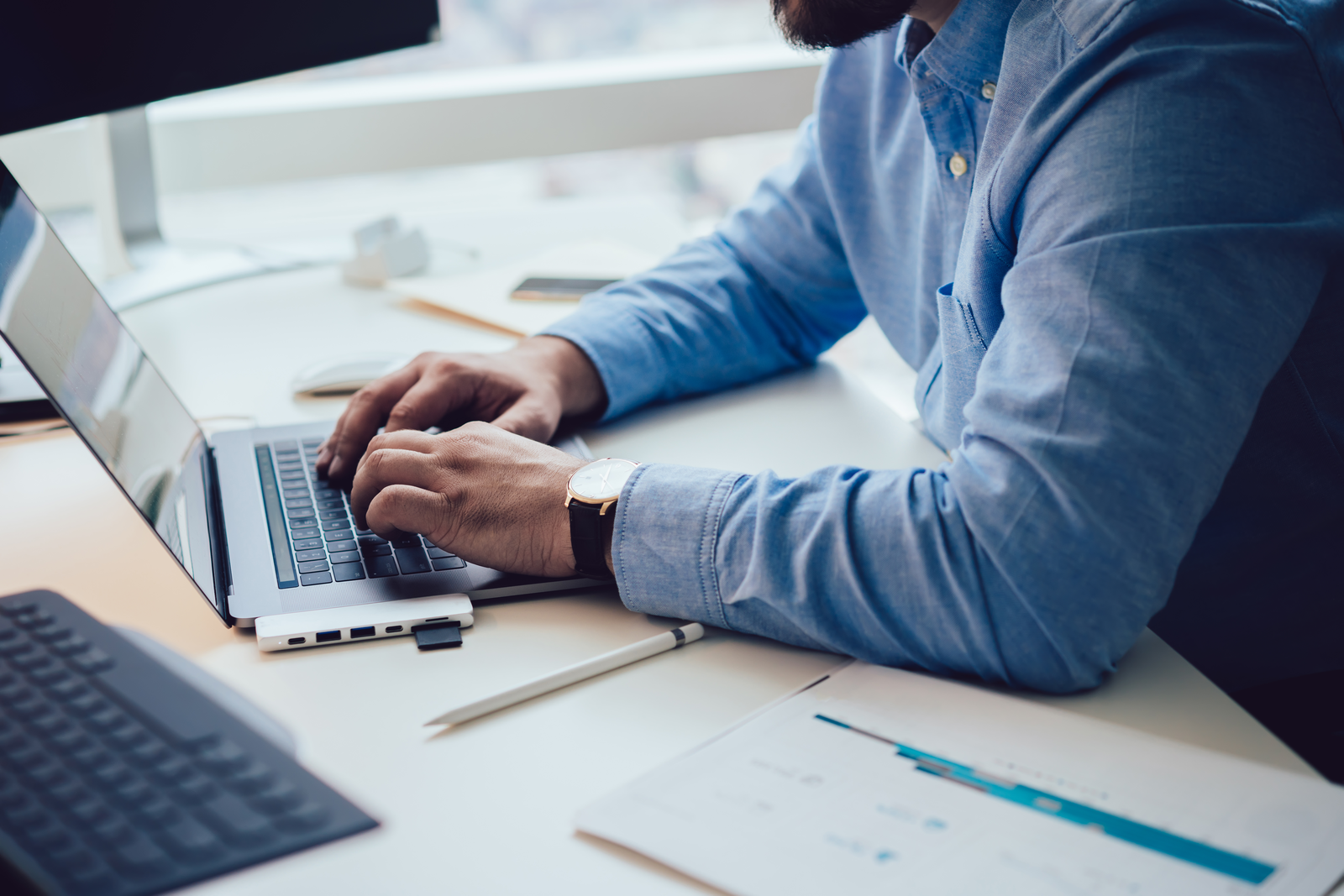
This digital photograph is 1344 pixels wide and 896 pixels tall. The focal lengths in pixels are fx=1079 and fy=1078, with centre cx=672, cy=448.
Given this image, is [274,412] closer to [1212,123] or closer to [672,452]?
[672,452]

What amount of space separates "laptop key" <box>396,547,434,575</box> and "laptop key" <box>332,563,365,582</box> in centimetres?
2

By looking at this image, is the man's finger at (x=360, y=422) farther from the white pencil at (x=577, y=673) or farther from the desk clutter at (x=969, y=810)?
the desk clutter at (x=969, y=810)

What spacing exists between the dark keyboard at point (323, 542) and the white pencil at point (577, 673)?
0.15m

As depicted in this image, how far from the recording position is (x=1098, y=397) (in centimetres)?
55

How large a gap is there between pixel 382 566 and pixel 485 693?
0.15m

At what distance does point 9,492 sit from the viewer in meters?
0.82

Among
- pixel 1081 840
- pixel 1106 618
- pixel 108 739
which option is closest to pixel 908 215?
pixel 1106 618

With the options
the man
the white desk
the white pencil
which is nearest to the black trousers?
the man

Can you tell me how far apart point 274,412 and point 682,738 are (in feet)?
1.93

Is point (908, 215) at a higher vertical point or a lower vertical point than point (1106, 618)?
higher

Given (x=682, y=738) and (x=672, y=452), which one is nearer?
(x=682, y=738)

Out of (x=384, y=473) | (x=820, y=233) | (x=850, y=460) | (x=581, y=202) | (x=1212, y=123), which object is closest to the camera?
(x=1212, y=123)

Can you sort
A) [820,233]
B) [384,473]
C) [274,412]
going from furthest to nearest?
[820,233] < [274,412] < [384,473]

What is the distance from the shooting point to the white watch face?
68 cm
